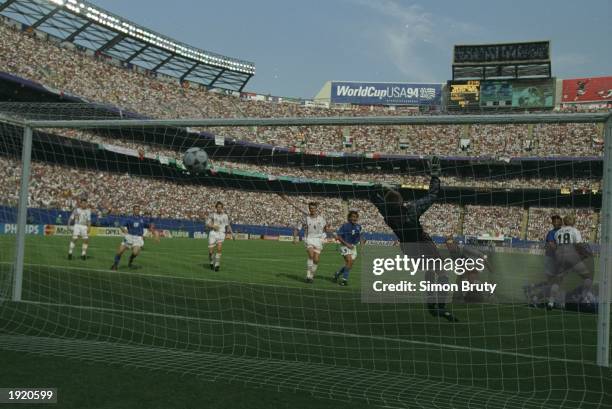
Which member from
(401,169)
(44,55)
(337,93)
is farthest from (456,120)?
(337,93)

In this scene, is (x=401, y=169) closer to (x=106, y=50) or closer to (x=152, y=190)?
(x=152, y=190)

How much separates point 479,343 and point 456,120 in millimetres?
3077

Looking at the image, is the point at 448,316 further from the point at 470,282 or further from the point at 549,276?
the point at 549,276

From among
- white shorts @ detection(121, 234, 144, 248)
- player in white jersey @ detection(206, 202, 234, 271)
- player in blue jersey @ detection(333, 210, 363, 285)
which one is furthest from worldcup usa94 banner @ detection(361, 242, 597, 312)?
white shorts @ detection(121, 234, 144, 248)

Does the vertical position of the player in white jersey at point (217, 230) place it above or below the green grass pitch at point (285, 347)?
above

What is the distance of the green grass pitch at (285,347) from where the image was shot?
15.8ft

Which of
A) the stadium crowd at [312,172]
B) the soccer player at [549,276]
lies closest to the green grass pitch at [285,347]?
the soccer player at [549,276]

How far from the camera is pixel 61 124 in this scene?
825 centimetres

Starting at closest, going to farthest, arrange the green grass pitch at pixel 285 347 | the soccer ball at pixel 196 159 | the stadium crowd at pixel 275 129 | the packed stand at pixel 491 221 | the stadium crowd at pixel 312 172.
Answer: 1. the green grass pitch at pixel 285 347
2. the soccer ball at pixel 196 159
3. the packed stand at pixel 491 221
4. the stadium crowd at pixel 312 172
5. the stadium crowd at pixel 275 129

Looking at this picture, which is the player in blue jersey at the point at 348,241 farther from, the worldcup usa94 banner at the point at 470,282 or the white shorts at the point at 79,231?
the white shorts at the point at 79,231

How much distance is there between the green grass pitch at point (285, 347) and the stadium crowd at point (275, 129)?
26.0 metres

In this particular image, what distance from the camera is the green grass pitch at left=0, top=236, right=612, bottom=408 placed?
4.82 meters

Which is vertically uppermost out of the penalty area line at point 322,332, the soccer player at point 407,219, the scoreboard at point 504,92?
the scoreboard at point 504,92

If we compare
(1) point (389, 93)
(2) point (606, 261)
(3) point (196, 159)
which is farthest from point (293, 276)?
(1) point (389, 93)
